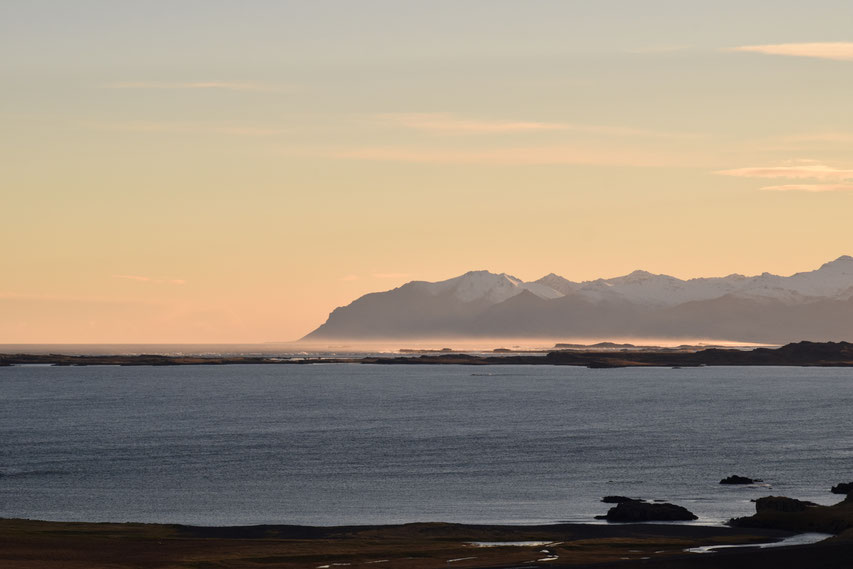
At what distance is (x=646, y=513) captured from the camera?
64.7 m

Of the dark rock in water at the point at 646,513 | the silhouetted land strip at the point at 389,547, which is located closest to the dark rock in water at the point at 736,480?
the dark rock in water at the point at 646,513

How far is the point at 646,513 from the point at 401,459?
33199 millimetres

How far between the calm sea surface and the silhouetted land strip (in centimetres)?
514

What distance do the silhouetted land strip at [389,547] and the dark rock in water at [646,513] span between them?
152cm

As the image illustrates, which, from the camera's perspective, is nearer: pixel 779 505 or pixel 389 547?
pixel 389 547

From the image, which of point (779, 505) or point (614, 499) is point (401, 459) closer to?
point (614, 499)

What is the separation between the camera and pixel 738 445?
355ft

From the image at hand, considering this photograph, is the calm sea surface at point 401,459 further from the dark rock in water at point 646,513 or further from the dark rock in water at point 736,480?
the dark rock in water at point 646,513

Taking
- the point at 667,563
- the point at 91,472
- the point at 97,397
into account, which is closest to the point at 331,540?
the point at 667,563

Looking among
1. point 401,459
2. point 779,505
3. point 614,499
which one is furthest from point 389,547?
point 401,459

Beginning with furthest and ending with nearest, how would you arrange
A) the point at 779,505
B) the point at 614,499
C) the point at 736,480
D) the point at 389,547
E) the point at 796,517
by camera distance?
the point at 736,480 < the point at 614,499 < the point at 779,505 < the point at 796,517 < the point at 389,547

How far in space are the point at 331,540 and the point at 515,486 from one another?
2470cm

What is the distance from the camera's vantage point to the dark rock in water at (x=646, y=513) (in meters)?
63.9

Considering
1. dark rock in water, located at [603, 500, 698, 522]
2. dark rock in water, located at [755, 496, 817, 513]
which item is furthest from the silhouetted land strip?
dark rock in water, located at [755, 496, 817, 513]
